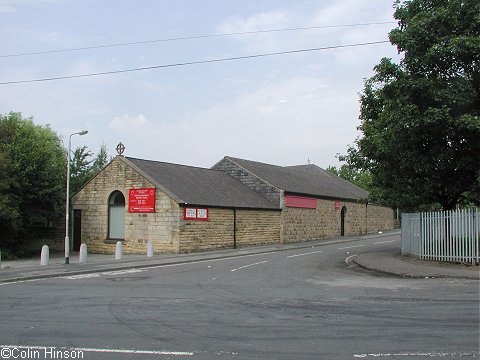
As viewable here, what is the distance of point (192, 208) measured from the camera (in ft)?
92.0

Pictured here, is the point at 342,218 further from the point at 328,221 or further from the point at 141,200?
the point at 141,200

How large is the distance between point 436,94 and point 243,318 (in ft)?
37.8

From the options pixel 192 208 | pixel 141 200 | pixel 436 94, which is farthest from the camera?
pixel 141 200

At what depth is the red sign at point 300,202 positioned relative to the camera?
3719cm

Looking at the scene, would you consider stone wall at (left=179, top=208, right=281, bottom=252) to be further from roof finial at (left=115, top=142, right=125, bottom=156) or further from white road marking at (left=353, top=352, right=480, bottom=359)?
white road marking at (left=353, top=352, right=480, bottom=359)

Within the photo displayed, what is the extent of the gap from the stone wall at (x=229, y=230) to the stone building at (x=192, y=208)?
2.2 inches

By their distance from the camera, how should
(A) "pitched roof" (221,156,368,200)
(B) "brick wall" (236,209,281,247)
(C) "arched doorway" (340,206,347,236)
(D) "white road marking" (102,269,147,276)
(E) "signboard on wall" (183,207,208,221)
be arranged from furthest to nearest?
(C) "arched doorway" (340,206,347,236), (A) "pitched roof" (221,156,368,200), (B) "brick wall" (236,209,281,247), (E) "signboard on wall" (183,207,208,221), (D) "white road marking" (102,269,147,276)

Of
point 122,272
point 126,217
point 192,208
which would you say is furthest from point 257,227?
point 122,272

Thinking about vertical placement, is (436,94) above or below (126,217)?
above

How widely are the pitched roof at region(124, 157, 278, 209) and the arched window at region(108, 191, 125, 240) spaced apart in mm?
2538

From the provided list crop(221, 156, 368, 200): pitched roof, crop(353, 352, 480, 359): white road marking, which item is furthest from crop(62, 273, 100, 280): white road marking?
crop(221, 156, 368, 200): pitched roof

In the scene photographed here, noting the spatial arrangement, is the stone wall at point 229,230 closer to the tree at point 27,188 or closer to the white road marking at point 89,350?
the tree at point 27,188

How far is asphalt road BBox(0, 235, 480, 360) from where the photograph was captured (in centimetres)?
682

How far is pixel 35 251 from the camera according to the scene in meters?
32.0
